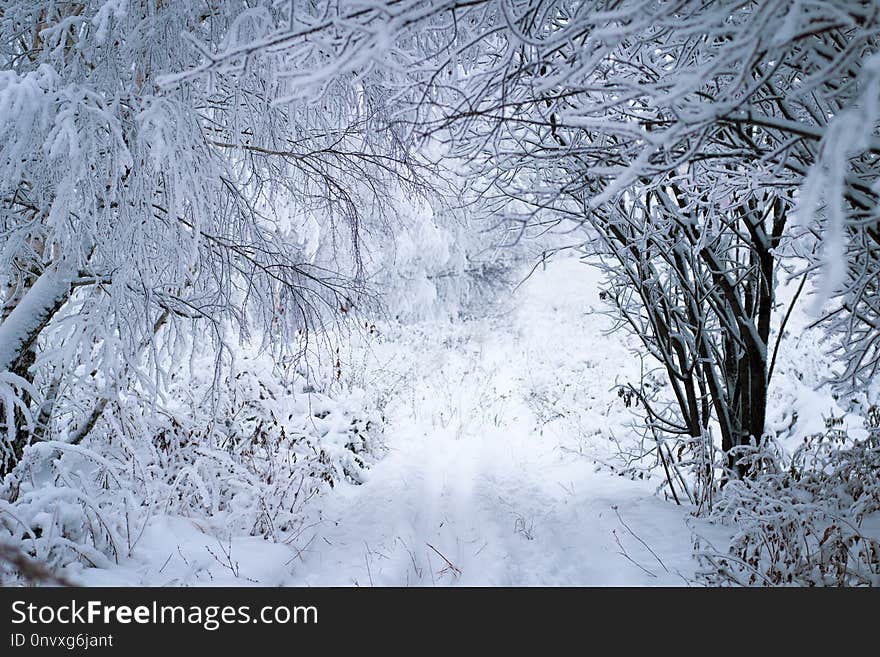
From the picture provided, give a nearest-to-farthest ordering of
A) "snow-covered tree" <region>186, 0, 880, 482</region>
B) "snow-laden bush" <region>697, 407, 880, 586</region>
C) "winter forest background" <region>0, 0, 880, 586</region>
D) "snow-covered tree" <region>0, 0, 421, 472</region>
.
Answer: "snow-covered tree" <region>186, 0, 880, 482</region>, "winter forest background" <region>0, 0, 880, 586</region>, "snow-covered tree" <region>0, 0, 421, 472</region>, "snow-laden bush" <region>697, 407, 880, 586</region>

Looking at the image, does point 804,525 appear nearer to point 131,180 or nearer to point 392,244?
point 392,244

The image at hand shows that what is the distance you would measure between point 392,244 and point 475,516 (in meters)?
2.49

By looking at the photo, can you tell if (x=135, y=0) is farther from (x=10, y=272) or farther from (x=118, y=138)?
(x=10, y=272)

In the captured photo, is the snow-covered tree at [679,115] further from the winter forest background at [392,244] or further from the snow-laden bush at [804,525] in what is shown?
the snow-laden bush at [804,525]

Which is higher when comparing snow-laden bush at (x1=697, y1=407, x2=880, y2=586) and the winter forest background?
the winter forest background

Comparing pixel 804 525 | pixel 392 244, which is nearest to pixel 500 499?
pixel 804 525

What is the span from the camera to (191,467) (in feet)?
12.7

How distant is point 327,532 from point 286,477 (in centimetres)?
88

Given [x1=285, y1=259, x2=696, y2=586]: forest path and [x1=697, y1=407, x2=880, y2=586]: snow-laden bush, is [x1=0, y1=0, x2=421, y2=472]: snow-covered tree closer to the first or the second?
[x1=285, y1=259, x2=696, y2=586]: forest path

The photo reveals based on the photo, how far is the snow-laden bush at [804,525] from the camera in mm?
2502

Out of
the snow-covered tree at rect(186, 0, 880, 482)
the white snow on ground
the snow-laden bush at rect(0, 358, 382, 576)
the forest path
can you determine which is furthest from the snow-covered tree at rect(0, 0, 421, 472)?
the forest path

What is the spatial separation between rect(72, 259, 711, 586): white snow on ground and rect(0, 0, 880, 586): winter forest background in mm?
35

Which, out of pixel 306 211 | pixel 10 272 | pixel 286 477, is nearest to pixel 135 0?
pixel 306 211

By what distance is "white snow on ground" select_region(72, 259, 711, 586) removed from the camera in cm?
296
